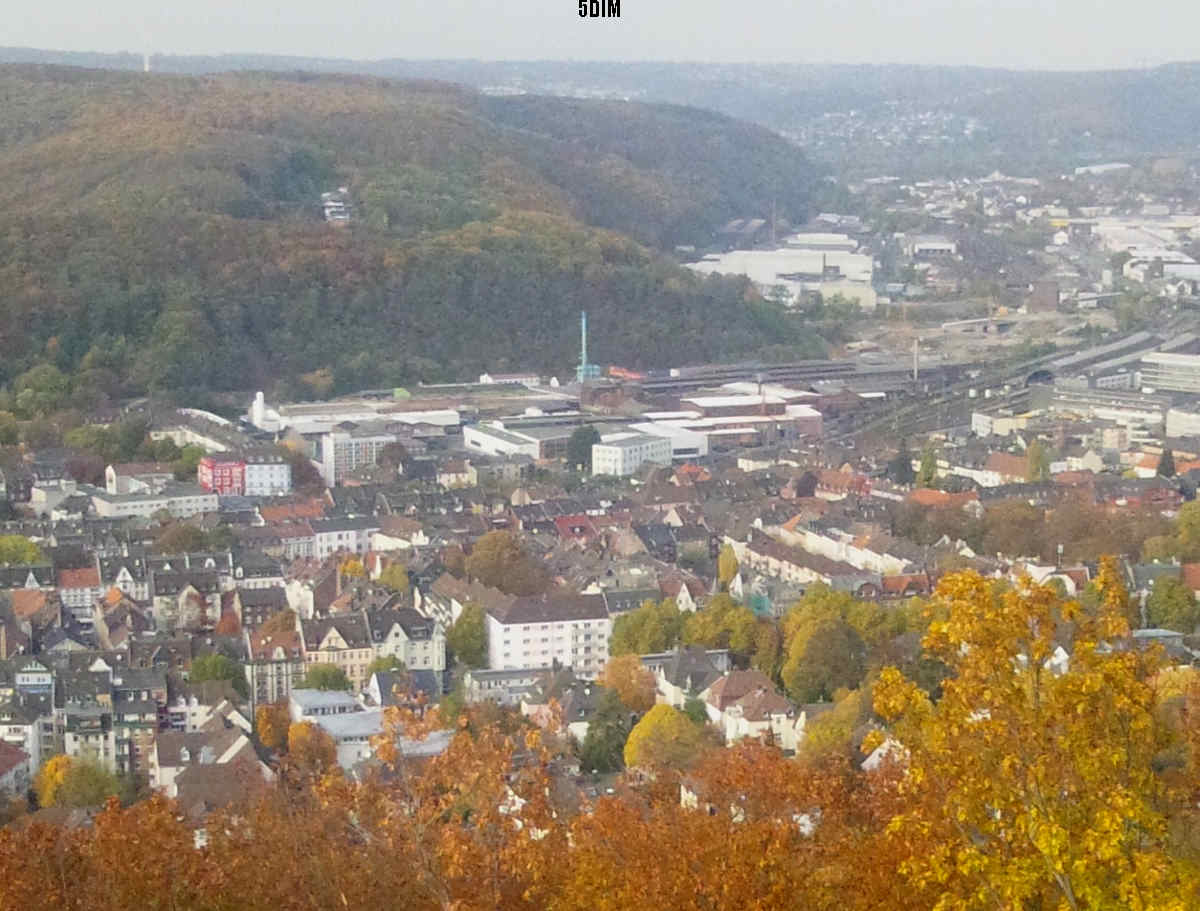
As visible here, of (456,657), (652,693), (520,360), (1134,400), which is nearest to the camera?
(652,693)

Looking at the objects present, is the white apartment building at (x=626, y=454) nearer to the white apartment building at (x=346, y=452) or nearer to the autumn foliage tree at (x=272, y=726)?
the white apartment building at (x=346, y=452)

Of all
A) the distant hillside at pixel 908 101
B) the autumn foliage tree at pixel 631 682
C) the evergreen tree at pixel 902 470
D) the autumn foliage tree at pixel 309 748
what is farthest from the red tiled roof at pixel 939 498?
the distant hillside at pixel 908 101

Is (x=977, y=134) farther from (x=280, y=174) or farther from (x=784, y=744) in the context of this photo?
(x=784, y=744)

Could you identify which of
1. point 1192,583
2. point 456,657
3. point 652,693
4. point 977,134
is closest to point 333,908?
point 652,693

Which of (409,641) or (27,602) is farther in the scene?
(27,602)

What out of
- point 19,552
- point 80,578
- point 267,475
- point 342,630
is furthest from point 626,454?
point 342,630

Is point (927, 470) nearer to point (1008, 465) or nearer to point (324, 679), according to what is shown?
point (1008, 465)
